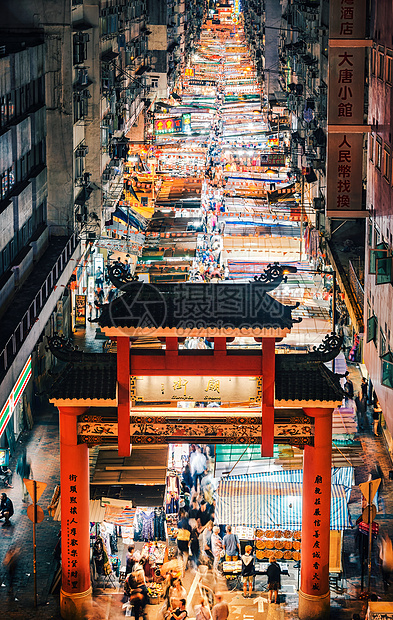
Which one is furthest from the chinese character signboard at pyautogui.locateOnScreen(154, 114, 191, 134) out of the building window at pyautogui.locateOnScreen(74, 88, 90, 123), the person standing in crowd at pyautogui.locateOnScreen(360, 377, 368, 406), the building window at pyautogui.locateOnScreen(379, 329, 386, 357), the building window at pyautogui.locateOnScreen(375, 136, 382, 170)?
the building window at pyautogui.locateOnScreen(379, 329, 386, 357)

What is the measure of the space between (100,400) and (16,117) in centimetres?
1508

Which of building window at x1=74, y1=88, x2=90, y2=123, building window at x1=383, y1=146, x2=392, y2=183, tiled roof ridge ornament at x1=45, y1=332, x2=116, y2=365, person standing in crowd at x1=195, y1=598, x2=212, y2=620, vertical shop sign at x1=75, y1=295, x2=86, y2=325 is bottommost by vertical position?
person standing in crowd at x1=195, y1=598, x2=212, y2=620

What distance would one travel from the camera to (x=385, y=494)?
90.7 feet

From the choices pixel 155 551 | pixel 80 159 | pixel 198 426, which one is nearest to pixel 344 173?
pixel 198 426

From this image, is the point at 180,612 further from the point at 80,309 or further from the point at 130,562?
the point at 80,309

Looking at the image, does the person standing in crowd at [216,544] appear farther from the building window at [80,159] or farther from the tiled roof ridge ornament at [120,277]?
the building window at [80,159]

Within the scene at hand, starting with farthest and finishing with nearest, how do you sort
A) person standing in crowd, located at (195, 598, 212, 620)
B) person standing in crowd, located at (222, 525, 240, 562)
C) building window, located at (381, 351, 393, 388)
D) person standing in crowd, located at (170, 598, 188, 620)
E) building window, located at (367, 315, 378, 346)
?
building window, located at (367, 315, 378, 346) → person standing in crowd, located at (222, 525, 240, 562) → building window, located at (381, 351, 393, 388) → person standing in crowd, located at (170, 598, 188, 620) → person standing in crowd, located at (195, 598, 212, 620)

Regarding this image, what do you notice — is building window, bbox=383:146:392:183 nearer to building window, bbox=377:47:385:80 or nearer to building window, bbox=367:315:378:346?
building window, bbox=377:47:385:80

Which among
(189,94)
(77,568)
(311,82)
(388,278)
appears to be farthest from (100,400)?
(189,94)

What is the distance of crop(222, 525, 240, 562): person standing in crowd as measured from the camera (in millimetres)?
23219

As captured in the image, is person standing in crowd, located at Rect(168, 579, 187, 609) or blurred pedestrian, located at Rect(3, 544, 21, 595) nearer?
person standing in crowd, located at Rect(168, 579, 187, 609)

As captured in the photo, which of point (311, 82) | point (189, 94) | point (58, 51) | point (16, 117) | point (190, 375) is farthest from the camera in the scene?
point (189, 94)

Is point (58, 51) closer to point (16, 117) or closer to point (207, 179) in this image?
point (16, 117)

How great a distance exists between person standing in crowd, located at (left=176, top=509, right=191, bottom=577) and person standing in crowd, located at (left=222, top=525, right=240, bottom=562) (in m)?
1.14
